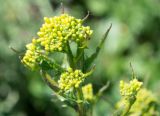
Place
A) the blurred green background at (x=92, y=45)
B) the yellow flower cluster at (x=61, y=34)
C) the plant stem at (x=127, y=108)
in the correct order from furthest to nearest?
1. the blurred green background at (x=92, y=45)
2. the plant stem at (x=127, y=108)
3. the yellow flower cluster at (x=61, y=34)

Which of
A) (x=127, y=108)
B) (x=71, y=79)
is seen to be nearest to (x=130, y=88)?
(x=127, y=108)

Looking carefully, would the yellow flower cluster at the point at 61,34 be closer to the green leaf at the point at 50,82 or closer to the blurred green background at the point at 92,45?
the green leaf at the point at 50,82

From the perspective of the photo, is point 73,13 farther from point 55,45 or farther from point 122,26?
point 55,45

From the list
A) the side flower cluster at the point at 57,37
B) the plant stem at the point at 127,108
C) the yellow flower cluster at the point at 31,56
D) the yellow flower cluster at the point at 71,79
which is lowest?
the yellow flower cluster at the point at 71,79

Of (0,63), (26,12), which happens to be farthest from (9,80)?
(26,12)

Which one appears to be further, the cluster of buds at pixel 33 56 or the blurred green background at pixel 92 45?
the blurred green background at pixel 92 45

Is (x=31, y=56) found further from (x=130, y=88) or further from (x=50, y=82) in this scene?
(x=130, y=88)

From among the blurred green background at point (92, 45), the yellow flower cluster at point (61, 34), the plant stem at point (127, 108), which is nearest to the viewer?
the yellow flower cluster at point (61, 34)

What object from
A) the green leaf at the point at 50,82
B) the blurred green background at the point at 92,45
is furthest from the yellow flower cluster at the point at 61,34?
the blurred green background at the point at 92,45
